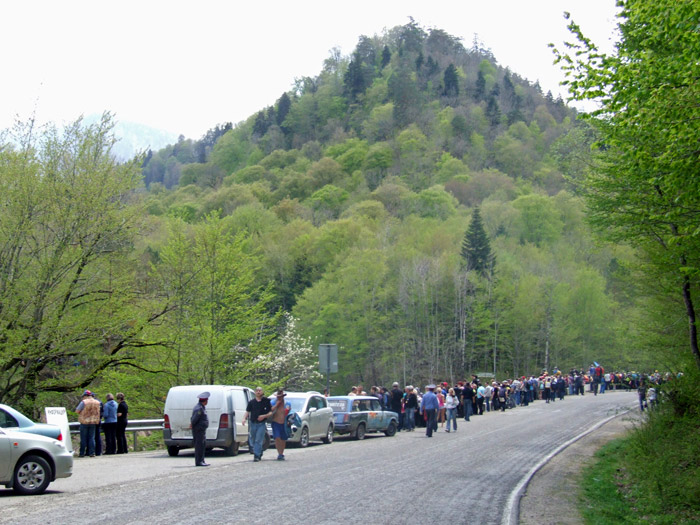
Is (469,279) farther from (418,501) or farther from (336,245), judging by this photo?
(418,501)

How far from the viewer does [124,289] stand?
21844 mm

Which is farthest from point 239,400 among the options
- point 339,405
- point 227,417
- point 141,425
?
point 339,405

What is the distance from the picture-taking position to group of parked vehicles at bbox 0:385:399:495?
39.1 ft

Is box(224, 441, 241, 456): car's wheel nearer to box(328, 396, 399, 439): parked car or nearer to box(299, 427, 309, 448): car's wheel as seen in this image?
box(299, 427, 309, 448): car's wheel

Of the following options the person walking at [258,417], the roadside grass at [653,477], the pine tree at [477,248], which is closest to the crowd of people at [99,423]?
the person walking at [258,417]

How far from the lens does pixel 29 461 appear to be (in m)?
12.0

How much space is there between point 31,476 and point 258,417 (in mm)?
6379

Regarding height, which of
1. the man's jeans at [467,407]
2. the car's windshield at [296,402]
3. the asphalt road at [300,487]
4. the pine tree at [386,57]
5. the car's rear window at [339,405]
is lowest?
the man's jeans at [467,407]

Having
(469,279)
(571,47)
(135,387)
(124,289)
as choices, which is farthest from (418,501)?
(469,279)

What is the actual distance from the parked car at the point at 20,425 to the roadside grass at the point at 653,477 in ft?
28.7

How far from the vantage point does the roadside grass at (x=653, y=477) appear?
1184 cm

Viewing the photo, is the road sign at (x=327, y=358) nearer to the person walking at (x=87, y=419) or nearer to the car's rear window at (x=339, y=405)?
the car's rear window at (x=339, y=405)

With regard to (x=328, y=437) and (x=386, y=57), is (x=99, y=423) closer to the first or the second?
(x=328, y=437)

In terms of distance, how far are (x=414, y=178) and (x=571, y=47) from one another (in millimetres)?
117528
